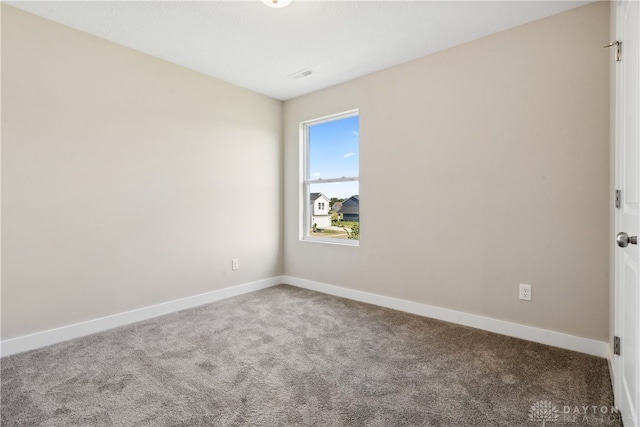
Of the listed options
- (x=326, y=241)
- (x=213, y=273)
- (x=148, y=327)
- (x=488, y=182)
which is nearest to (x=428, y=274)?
(x=488, y=182)

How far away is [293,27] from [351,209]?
202cm

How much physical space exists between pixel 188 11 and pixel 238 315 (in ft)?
8.59

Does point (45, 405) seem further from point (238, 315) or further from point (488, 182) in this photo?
point (488, 182)

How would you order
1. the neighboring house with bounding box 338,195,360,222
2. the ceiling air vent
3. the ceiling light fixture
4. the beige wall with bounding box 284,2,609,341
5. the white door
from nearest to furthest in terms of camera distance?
the white door
the ceiling light fixture
the beige wall with bounding box 284,2,609,341
the ceiling air vent
the neighboring house with bounding box 338,195,360,222

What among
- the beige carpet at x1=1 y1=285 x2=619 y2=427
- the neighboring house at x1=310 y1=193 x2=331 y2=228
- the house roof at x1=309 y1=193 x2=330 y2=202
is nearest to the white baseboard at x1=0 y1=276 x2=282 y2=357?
the beige carpet at x1=1 y1=285 x2=619 y2=427

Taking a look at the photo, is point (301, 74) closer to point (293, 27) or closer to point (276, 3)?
point (293, 27)

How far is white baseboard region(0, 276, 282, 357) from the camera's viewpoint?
2303mm

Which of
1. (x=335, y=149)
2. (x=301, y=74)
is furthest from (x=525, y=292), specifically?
(x=301, y=74)

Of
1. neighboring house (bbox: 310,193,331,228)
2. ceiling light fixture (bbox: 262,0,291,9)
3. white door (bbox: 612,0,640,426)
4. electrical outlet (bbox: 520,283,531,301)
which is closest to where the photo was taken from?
white door (bbox: 612,0,640,426)

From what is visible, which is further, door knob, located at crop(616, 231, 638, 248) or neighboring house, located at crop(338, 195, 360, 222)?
neighboring house, located at crop(338, 195, 360, 222)

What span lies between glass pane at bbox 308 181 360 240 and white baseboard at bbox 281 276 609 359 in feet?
2.23

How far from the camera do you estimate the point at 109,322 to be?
9.00 ft

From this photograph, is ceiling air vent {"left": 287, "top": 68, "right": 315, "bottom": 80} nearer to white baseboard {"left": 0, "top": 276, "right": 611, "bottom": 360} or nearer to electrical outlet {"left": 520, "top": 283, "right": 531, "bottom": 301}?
Answer: white baseboard {"left": 0, "top": 276, "right": 611, "bottom": 360}

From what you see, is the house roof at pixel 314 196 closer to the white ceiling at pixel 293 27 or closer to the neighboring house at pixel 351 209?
the neighboring house at pixel 351 209
